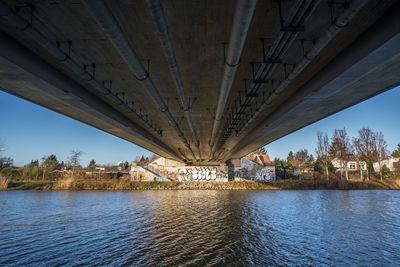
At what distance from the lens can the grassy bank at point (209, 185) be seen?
4584 cm

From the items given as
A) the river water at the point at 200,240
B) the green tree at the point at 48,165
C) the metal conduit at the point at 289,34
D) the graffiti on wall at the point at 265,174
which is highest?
the metal conduit at the point at 289,34

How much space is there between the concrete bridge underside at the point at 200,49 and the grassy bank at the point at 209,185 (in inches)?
1521

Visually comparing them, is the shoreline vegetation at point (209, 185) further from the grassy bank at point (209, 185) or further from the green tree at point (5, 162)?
the green tree at point (5, 162)

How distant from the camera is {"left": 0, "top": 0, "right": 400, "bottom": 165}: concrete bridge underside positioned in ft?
19.5

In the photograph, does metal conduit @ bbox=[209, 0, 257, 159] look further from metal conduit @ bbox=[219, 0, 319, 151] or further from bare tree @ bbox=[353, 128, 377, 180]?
bare tree @ bbox=[353, 128, 377, 180]

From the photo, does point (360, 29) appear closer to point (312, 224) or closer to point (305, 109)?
point (305, 109)

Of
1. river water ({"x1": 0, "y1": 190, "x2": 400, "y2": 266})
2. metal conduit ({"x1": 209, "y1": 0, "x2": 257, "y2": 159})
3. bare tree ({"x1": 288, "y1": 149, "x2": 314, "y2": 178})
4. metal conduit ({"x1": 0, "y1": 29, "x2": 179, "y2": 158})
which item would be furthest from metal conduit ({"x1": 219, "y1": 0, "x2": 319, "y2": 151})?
bare tree ({"x1": 288, "y1": 149, "x2": 314, "y2": 178})

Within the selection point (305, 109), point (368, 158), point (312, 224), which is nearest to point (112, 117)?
point (305, 109)

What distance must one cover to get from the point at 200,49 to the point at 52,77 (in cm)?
637

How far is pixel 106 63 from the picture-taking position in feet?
30.0

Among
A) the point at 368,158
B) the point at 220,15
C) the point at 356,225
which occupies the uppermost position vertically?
the point at 220,15

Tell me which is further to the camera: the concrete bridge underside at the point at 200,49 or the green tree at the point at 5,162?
the green tree at the point at 5,162

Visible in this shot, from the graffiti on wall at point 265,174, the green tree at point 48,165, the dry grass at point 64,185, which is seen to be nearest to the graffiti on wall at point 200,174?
the graffiti on wall at point 265,174

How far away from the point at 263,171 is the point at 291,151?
175 feet
